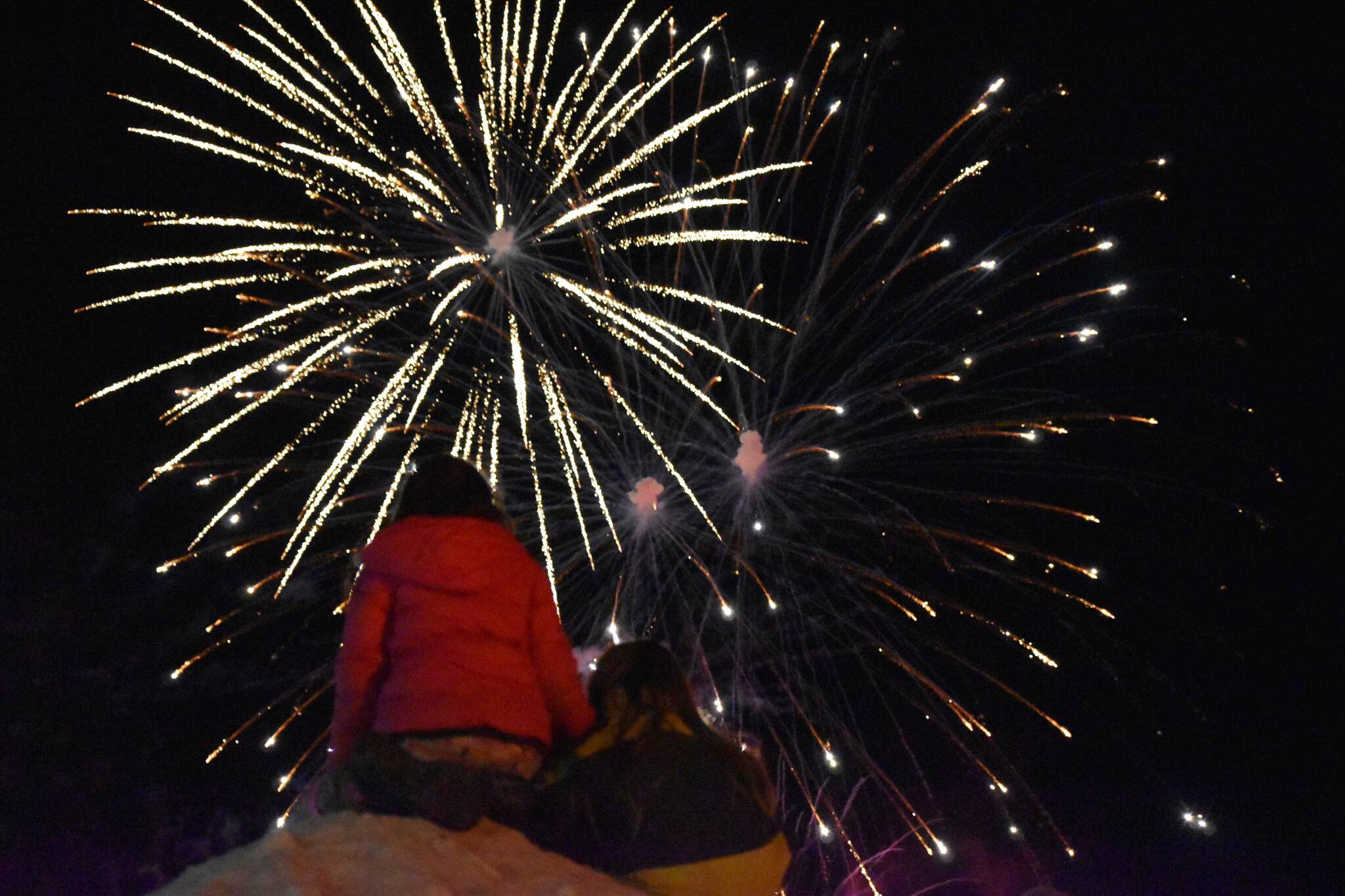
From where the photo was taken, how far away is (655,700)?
11.8 ft

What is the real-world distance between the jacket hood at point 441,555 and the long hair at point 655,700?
1.65 ft

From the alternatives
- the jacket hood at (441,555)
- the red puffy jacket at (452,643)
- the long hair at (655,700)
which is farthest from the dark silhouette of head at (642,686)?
the jacket hood at (441,555)

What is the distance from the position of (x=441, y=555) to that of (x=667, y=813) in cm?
119

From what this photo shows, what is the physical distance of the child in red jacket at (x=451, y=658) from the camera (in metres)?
3.35

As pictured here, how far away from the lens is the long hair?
3475 millimetres

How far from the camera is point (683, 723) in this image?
351 cm

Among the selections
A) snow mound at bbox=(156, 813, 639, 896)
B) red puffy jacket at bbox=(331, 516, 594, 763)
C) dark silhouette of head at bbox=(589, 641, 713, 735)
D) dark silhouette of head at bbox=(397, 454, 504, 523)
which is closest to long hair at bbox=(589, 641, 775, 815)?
dark silhouette of head at bbox=(589, 641, 713, 735)

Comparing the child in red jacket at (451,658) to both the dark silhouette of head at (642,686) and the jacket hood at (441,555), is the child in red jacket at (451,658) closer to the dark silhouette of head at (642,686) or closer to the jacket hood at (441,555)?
the jacket hood at (441,555)

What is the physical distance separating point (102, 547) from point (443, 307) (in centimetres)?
1167

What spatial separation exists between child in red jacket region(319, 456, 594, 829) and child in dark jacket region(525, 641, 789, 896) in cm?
22

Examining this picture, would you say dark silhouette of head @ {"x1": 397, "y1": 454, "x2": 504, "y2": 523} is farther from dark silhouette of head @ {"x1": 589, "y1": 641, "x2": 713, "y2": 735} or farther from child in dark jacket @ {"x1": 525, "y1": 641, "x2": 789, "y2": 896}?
child in dark jacket @ {"x1": 525, "y1": 641, "x2": 789, "y2": 896}

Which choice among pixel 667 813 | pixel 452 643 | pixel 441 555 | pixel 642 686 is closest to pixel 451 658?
pixel 452 643

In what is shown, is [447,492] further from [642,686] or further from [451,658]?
[642,686]

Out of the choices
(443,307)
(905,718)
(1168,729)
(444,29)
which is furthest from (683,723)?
(905,718)
